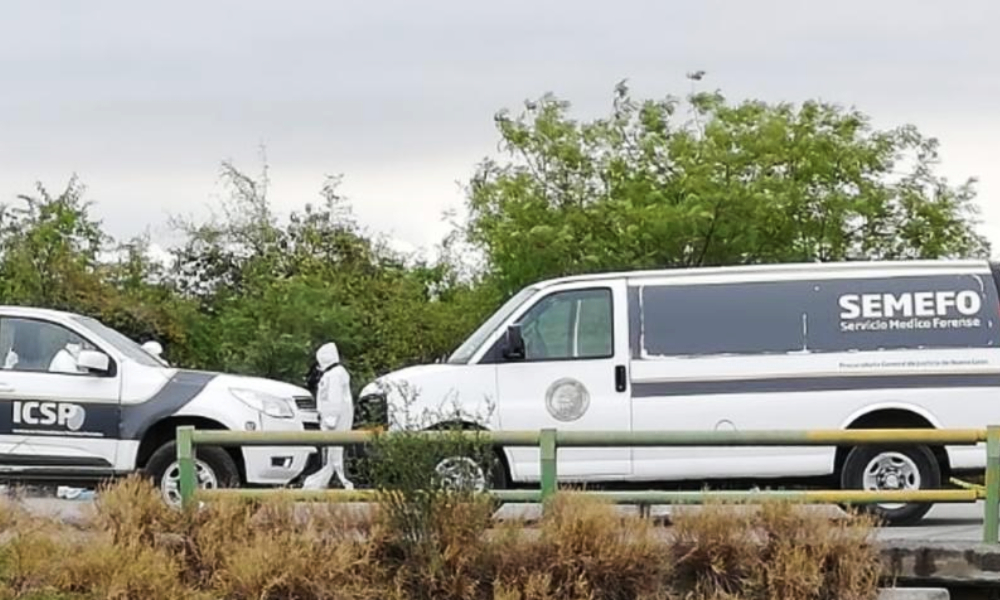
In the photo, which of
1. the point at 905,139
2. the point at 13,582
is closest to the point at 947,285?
the point at 13,582

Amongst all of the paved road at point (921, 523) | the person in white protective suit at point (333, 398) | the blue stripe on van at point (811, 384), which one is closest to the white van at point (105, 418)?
the paved road at point (921, 523)

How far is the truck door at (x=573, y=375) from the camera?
A: 12.4 metres

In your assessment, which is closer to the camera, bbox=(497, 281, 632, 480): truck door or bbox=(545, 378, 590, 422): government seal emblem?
bbox=(497, 281, 632, 480): truck door

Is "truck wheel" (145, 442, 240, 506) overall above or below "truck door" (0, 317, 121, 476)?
below

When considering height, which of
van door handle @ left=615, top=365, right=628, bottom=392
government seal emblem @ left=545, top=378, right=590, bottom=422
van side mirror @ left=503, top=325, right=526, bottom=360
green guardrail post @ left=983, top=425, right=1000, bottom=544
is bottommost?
green guardrail post @ left=983, top=425, right=1000, bottom=544

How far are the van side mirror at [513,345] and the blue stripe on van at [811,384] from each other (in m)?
0.99

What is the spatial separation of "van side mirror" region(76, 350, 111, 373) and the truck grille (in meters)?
1.84

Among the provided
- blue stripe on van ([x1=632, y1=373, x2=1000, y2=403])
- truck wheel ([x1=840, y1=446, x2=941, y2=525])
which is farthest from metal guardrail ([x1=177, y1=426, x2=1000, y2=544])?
blue stripe on van ([x1=632, y1=373, x2=1000, y2=403])

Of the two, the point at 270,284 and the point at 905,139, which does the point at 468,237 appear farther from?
the point at 905,139

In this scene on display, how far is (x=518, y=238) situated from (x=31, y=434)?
11.7 m

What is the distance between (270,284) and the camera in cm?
2711

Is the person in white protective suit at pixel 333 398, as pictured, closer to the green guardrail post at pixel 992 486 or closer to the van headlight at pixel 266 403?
the van headlight at pixel 266 403

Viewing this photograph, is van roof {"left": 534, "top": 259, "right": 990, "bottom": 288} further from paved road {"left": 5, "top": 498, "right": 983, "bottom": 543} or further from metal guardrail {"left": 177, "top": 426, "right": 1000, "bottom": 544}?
metal guardrail {"left": 177, "top": 426, "right": 1000, "bottom": 544}

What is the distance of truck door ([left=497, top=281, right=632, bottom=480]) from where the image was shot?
12391 millimetres
